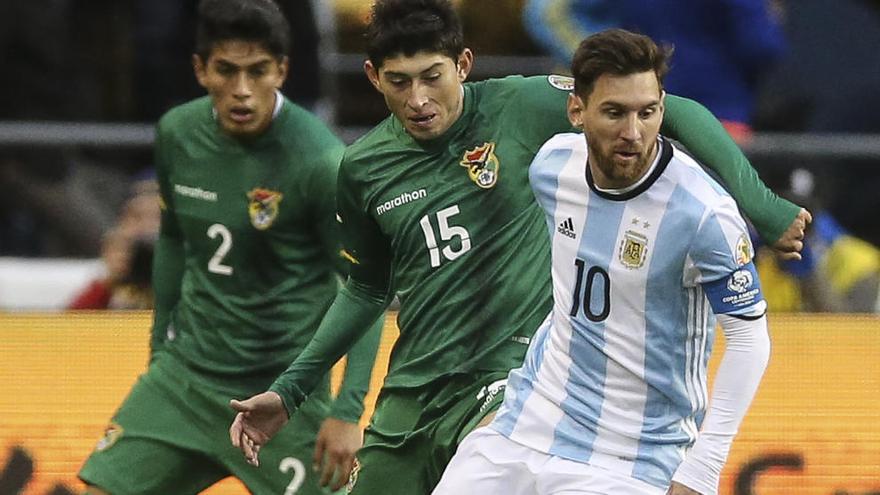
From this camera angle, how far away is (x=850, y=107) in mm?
11547

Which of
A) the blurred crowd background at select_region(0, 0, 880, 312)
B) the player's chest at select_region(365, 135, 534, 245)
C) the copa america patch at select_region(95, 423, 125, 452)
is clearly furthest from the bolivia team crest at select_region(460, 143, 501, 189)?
the blurred crowd background at select_region(0, 0, 880, 312)

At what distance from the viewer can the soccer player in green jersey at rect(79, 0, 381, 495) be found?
6.73 m

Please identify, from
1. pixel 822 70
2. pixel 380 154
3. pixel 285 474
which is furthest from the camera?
pixel 822 70

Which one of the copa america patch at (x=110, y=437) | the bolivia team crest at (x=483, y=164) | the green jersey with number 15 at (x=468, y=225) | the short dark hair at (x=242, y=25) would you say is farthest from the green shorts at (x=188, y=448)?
the bolivia team crest at (x=483, y=164)

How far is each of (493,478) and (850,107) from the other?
657 centimetres

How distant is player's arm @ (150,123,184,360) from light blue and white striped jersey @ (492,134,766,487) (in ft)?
5.99

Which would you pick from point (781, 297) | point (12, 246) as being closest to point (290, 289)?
point (781, 297)

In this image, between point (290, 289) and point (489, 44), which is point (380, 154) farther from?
point (489, 44)

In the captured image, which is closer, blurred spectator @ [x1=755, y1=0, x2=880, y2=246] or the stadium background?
the stadium background

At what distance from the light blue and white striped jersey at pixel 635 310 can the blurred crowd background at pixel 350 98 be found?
11.1ft

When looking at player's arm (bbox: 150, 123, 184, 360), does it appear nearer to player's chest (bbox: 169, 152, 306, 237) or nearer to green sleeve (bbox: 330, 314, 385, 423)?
player's chest (bbox: 169, 152, 306, 237)

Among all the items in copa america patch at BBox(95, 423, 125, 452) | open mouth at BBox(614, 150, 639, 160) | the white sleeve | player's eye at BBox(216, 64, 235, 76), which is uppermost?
player's eye at BBox(216, 64, 235, 76)

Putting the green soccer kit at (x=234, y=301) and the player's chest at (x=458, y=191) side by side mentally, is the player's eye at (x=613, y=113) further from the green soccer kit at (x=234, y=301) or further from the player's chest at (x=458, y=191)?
the green soccer kit at (x=234, y=301)

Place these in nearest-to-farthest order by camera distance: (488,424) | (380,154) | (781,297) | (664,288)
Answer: (664,288)
(488,424)
(380,154)
(781,297)
